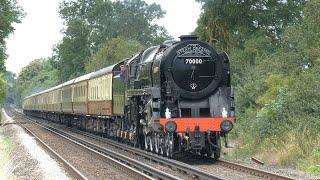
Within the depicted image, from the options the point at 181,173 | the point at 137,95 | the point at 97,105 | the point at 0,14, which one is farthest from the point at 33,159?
the point at 0,14

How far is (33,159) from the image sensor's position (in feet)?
58.4

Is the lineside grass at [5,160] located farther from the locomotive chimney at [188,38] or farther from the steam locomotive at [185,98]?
the locomotive chimney at [188,38]

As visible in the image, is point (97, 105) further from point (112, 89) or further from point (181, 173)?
point (181, 173)

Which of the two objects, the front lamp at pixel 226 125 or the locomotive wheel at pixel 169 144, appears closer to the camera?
the front lamp at pixel 226 125

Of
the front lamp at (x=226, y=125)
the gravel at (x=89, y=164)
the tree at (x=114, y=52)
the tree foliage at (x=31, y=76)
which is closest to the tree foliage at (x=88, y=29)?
the tree at (x=114, y=52)

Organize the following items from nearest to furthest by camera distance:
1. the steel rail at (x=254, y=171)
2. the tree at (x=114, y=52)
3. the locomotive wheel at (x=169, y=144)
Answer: the steel rail at (x=254, y=171) < the locomotive wheel at (x=169, y=144) < the tree at (x=114, y=52)

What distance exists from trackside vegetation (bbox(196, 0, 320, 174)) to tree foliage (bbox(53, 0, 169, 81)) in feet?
146

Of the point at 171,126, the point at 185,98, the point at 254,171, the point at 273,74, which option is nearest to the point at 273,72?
the point at 273,74

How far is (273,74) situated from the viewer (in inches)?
858

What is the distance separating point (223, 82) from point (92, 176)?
16.6ft

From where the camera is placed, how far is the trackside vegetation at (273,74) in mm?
15922

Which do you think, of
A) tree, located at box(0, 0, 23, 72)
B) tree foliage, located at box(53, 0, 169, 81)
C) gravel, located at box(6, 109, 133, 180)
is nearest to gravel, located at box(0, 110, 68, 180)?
gravel, located at box(6, 109, 133, 180)

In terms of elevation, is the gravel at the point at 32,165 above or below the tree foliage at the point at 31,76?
below

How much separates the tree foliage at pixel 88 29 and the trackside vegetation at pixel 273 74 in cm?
4452
